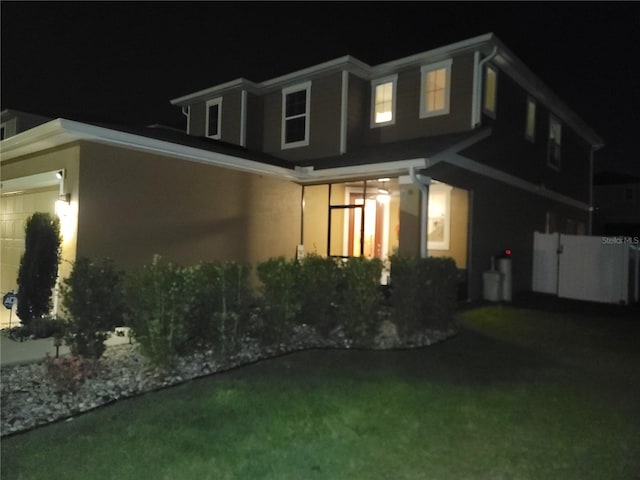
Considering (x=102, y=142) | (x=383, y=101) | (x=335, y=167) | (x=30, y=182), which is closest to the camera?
(x=102, y=142)

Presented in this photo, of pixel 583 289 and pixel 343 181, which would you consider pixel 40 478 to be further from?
pixel 583 289

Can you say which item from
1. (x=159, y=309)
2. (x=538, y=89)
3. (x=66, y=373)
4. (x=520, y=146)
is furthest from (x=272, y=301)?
(x=538, y=89)

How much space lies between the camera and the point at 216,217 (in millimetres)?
9289

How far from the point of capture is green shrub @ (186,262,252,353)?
5.73 m

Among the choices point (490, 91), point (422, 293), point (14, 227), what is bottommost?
point (422, 293)

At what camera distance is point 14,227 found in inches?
353

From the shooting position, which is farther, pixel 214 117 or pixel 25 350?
pixel 214 117

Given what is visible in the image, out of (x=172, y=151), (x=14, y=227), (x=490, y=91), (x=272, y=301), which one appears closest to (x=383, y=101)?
(x=490, y=91)

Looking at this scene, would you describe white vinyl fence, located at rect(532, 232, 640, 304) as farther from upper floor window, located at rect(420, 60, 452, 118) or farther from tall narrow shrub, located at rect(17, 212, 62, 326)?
tall narrow shrub, located at rect(17, 212, 62, 326)

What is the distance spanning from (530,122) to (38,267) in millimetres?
12403

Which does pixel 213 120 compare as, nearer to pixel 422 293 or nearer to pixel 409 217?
pixel 409 217

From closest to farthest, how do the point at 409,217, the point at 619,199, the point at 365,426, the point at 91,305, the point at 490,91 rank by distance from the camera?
the point at 365,426 < the point at 91,305 < the point at 409,217 < the point at 490,91 < the point at 619,199

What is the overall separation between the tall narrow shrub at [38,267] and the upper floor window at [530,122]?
11.7 m

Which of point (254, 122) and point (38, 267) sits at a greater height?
point (254, 122)
